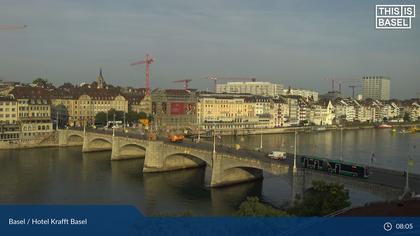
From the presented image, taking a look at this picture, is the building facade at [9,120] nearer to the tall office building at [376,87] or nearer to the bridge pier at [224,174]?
the bridge pier at [224,174]

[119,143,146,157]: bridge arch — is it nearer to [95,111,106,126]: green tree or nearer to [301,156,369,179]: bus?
[301,156,369,179]: bus

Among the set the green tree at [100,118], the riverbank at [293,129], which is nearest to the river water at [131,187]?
the green tree at [100,118]

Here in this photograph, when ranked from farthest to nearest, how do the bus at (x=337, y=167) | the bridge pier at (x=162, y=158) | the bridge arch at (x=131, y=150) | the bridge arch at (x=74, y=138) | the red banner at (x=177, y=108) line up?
the red banner at (x=177, y=108) < the bridge arch at (x=74, y=138) < the bridge arch at (x=131, y=150) < the bridge pier at (x=162, y=158) < the bus at (x=337, y=167)

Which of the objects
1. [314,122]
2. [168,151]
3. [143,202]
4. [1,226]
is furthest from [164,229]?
[314,122]

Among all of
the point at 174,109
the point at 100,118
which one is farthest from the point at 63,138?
the point at 174,109

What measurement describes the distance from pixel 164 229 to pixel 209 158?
37.8 ft

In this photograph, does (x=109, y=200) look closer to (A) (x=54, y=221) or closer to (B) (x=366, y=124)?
(A) (x=54, y=221)

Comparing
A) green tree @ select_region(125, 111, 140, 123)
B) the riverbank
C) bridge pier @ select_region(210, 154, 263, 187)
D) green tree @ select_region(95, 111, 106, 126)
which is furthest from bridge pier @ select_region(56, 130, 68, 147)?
bridge pier @ select_region(210, 154, 263, 187)

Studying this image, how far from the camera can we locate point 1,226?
719 cm

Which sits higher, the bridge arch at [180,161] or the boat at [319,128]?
the boat at [319,128]

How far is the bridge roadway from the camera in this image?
12289 mm

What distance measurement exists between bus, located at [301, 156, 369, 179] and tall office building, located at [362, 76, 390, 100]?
71.3 metres

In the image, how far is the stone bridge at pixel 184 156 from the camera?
16.4 m

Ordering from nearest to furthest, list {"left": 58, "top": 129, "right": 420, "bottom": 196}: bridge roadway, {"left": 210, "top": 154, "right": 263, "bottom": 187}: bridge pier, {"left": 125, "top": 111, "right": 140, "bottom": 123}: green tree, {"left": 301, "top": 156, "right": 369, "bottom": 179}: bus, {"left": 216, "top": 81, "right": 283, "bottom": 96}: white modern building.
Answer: {"left": 58, "top": 129, "right": 420, "bottom": 196}: bridge roadway → {"left": 301, "top": 156, "right": 369, "bottom": 179}: bus → {"left": 210, "top": 154, "right": 263, "bottom": 187}: bridge pier → {"left": 125, "top": 111, "right": 140, "bottom": 123}: green tree → {"left": 216, "top": 81, "right": 283, "bottom": 96}: white modern building
